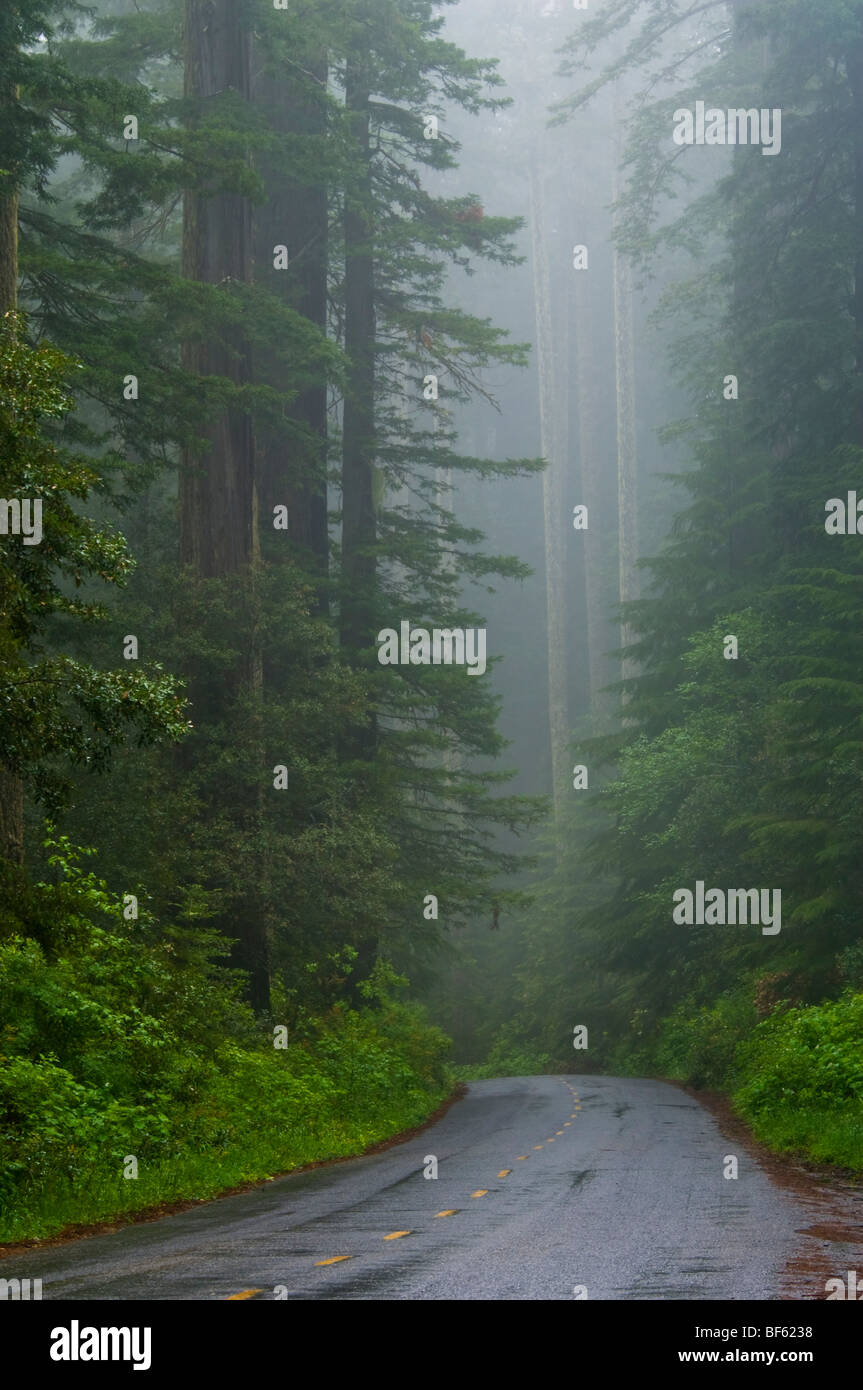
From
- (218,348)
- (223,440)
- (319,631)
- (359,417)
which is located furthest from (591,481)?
(223,440)

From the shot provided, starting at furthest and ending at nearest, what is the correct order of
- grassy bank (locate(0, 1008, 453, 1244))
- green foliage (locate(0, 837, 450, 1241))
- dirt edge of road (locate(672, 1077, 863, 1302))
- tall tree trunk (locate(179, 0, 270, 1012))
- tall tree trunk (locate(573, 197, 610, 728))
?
1. tall tree trunk (locate(573, 197, 610, 728))
2. tall tree trunk (locate(179, 0, 270, 1012))
3. green foliage (locate(0, 837, 450, 1241))
4. grassy bank (locate(0, 1008, 453, 1244))
5. dirt edge of road (locate(672, 1077, 863, 1302))

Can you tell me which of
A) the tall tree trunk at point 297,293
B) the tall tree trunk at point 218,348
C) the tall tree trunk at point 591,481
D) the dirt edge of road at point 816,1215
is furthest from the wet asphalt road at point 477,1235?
the tall tree trunk at point 591,481

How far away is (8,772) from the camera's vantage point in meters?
13.0

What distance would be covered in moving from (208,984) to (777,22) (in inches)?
818

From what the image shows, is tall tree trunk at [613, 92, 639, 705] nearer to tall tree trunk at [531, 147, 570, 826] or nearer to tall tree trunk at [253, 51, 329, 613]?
tall tree trunk at [531, 147, 570, 826]

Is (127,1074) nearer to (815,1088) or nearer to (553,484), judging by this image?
(815,1088)

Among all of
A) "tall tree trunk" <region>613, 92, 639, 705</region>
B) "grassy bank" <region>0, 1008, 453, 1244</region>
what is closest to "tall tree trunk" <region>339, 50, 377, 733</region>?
"grassy bank" <region>0, 1008, 453, 1244</region>

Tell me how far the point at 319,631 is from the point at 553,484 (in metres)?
36.2

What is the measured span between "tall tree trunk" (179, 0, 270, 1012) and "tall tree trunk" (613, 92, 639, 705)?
25.7 metres

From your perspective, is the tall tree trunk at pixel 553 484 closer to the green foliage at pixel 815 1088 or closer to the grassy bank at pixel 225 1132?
the grassy bank at pixel 225 1132

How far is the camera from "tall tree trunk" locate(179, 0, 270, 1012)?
19.2m

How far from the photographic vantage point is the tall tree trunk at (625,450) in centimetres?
4684

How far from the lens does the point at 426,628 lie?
27.5 meters
